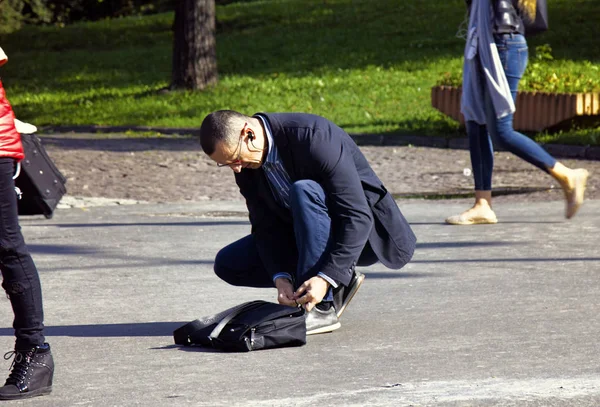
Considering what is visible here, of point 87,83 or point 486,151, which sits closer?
point 486,151

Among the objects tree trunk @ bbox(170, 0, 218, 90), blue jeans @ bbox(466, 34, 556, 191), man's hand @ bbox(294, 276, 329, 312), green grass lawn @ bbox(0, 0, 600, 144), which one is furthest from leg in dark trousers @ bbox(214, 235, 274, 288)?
tree trunk @ bbox(170, 0, 218, 90)

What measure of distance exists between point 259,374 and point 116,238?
13.7 ft

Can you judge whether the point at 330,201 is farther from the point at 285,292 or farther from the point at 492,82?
the point at 492,82

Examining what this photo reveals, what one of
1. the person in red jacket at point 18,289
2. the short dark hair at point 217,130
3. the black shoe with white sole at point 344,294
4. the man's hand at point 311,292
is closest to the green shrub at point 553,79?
the black shoe with white sole at point 344,294

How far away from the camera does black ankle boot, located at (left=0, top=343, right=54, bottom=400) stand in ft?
13.1

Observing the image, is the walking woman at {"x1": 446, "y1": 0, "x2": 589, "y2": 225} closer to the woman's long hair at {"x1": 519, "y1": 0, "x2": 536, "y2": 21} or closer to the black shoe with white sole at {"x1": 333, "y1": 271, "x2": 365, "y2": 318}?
the woman's long hair at {"x1": 519, "y1": 0, "x2": 536, "y2": 21}

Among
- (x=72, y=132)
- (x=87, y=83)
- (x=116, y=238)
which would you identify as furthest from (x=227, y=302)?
(x=87, y=83)

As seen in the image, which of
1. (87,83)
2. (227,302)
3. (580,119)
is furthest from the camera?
(87,83)

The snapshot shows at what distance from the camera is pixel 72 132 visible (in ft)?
59.6

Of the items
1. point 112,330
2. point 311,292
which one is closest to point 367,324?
point 311,292

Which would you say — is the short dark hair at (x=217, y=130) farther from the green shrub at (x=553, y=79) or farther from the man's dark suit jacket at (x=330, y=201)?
the green shrub at (x=553, y=79)

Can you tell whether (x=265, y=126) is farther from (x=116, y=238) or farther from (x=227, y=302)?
(x=116, y=238)

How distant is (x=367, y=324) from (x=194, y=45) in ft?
50.7

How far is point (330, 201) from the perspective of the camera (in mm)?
4738
